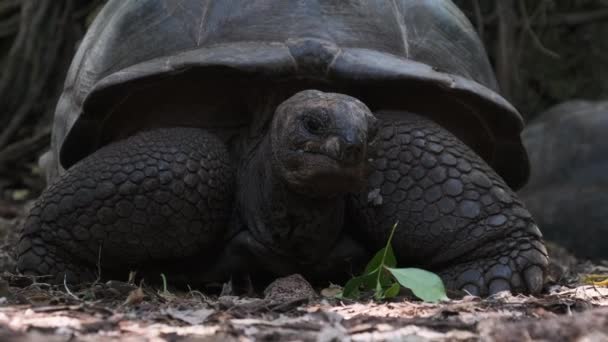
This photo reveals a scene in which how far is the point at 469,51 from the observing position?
4172 millimetres

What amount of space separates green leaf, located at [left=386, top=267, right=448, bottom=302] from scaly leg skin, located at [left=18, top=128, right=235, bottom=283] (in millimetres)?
868

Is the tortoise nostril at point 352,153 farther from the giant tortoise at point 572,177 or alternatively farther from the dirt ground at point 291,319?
the giant tortoise at point 572,177

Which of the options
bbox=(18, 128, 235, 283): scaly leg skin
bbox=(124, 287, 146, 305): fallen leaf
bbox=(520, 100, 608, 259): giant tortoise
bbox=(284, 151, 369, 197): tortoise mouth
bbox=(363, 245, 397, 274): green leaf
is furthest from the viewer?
bbox=(520, 100, 608, 259): giant tortoise

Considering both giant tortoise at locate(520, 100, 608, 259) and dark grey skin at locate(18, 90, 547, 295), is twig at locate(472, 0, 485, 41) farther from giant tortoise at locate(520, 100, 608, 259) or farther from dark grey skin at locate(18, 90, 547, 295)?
dark grey skin at locate(18, 90, 547, 295)

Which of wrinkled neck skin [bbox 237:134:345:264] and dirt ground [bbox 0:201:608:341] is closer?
dirt ground [bbox 0:201:608:341]

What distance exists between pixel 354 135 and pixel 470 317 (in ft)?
2.60

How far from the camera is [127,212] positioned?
3379 mm

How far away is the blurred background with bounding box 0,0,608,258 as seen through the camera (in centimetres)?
661

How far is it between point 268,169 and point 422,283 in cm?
76

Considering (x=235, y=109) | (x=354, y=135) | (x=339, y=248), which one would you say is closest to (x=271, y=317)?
(x=354, y=135)

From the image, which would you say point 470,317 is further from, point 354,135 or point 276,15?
point 276,15

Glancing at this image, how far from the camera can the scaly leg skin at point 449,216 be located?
3.26 meters

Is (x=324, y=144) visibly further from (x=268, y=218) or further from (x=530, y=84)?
(x=530, y=84)

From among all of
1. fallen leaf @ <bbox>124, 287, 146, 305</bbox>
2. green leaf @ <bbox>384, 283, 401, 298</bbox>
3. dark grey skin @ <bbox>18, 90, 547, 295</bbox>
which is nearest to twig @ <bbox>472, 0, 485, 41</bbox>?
dark grey skin @ <bbox>18, 90, 547, 295</bbox>
